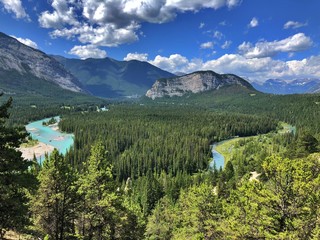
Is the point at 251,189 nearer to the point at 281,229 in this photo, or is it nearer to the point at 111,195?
the point at 281,229

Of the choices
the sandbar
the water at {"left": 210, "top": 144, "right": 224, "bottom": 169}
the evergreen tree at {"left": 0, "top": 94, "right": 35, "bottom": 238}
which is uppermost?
the evergreen tree at {"left": 0, "top": 94, "right": 35, "bottom": 238}

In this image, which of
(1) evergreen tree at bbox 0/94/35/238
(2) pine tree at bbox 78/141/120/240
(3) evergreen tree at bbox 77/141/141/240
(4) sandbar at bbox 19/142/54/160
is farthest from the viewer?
(4) sandbar at bbox 19/142/54/160

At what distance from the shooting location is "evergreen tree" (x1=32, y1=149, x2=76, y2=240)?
33906 mm

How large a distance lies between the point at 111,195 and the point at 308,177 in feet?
66.3

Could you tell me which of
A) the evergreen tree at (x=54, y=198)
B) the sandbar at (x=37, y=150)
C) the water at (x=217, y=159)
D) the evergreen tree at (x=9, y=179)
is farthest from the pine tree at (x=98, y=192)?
the sandbar at (x=37, y=150)

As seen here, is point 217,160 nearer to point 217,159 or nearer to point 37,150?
point 217,159

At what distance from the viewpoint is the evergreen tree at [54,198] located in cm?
3391

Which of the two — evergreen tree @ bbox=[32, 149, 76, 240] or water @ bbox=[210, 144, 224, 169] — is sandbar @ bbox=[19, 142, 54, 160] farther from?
evergreen tree @ bbox=[32, 149, 76, 240]

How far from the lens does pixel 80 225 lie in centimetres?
4112

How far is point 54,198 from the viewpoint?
33938 millimetres

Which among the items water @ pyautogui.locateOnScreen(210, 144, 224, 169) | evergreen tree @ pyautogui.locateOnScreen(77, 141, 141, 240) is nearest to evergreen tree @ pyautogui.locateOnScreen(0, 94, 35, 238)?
evergreen tree @ pyautogui.locateOnScreen(77, 141, 141, 240)

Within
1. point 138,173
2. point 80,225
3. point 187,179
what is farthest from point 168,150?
point 80,225

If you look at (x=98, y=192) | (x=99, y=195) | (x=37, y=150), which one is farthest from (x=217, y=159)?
(x=98, y=192)

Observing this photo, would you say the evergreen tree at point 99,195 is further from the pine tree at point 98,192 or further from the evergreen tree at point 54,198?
the evergreen tree at point 54,198
